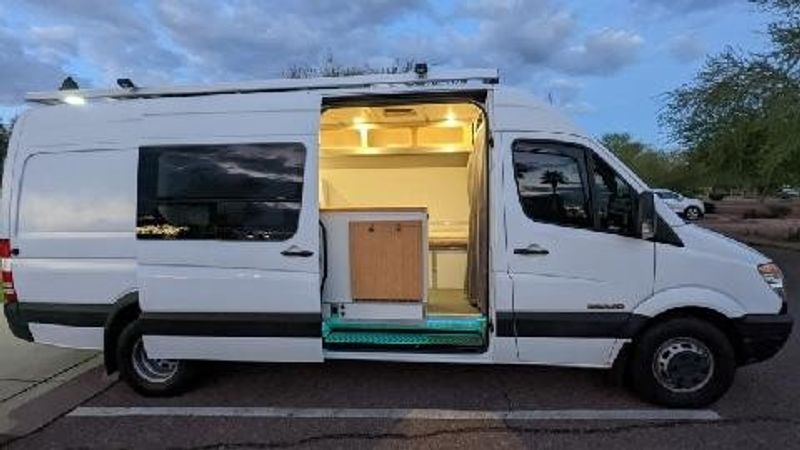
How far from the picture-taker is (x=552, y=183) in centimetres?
594

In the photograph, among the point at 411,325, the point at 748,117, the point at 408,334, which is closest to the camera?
the point at 408,334

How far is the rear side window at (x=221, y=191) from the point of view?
6.04 metres

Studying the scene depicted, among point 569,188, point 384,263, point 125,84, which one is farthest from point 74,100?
point 569,188

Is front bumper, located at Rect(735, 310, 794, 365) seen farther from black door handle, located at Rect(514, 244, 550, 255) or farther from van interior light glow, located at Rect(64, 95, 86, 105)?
van interior light glow, located at Rect(64, 95, 86, 105)

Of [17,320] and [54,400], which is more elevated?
[17,320]

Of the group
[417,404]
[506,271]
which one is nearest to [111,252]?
[417,404]

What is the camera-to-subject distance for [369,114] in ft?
26.6

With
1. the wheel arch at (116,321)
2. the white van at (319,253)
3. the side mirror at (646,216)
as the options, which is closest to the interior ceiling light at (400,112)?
the white van at (319,253)

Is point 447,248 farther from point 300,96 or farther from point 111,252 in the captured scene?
point 111,252

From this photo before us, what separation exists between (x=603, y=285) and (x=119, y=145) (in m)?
4.16

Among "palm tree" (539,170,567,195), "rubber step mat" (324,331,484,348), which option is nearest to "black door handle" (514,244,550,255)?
"palm tree" (539,170,567,195)

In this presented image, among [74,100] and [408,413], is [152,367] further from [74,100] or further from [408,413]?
[74,100]

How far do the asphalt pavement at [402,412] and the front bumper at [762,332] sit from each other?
477 mm

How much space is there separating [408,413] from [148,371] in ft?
7.65
